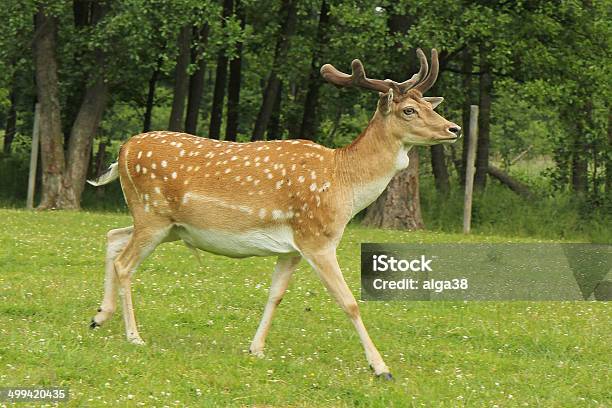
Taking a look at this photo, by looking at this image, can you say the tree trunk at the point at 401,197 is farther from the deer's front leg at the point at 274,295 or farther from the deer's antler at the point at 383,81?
the deer's front leg at the point at 274,295

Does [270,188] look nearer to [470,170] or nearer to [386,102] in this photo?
[386,102]

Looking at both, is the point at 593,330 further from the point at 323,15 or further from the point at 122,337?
the point at 323,15

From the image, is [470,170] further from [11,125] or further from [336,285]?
[11,125]

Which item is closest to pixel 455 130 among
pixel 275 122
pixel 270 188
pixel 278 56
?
pixel 270 188

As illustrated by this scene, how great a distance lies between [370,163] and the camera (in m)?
8.50

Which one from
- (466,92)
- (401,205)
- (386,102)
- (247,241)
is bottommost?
(401,205)

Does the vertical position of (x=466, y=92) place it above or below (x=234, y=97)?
above

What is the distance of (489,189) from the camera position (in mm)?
24734

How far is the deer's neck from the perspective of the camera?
332 inches

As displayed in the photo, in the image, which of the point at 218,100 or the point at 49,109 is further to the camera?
the point at 218,100

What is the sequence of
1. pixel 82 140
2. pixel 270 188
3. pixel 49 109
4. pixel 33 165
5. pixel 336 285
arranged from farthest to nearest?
pixel 82 140
pixel 49 109
pixel 33 165
pixel 270 188
pixel 336 285

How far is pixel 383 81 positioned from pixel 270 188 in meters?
1.24

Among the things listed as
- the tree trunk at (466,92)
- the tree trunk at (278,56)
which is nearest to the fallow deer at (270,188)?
the tree trunk at (466,92)

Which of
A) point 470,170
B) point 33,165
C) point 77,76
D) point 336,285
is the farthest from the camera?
point 77,76
